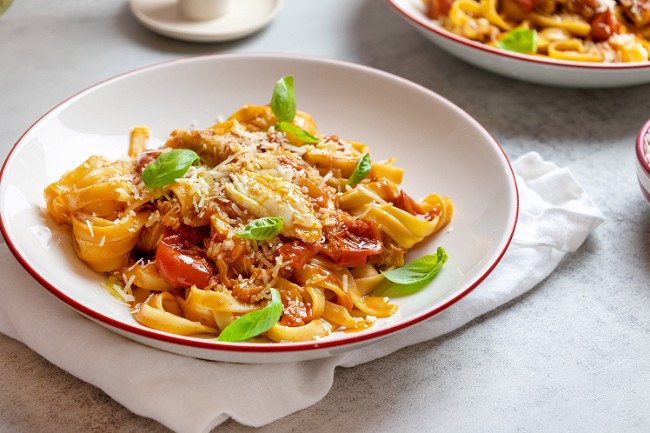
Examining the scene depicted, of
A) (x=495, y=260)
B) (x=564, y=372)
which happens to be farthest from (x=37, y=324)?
(x=564, y=372)

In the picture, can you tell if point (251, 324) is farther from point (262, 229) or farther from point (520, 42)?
point (520, 42)

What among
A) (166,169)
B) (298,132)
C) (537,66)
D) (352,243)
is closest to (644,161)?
(537,66)

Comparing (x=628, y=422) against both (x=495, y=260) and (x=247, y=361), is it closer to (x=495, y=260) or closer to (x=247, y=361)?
(x=495, y=260)

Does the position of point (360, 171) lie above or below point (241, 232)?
below

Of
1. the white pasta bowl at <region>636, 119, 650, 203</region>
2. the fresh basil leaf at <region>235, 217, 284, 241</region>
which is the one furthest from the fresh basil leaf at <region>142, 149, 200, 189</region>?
the white pasta bowl at <region>636, 119, 650, 203</region>

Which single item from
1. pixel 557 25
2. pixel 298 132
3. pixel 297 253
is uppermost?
pixel 298 132

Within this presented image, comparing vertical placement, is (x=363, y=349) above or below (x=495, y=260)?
below

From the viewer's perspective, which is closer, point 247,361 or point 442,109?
point 247,361

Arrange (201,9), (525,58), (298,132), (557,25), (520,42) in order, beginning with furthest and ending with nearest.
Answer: (201,9) → (557,25) → (520,42) → (525,58) → (298,132)
